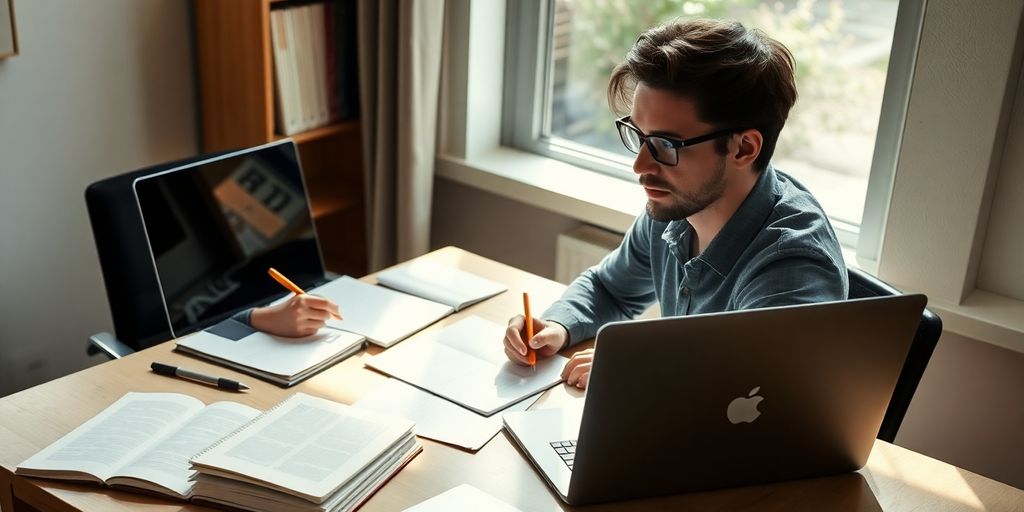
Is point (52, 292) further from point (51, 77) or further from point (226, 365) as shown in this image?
point (226, 365)

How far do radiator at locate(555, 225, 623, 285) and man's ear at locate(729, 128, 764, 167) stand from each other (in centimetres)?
98

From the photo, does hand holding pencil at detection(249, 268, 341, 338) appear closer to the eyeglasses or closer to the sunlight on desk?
the eyeglasses

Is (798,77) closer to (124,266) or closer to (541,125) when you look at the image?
(541,125)

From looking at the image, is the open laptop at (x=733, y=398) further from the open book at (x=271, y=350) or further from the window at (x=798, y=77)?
the window at (x=798, y=77)

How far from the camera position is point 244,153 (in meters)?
2.26

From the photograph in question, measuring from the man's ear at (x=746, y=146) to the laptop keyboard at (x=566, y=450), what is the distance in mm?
559

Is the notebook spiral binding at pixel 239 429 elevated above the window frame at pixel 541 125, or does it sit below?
below

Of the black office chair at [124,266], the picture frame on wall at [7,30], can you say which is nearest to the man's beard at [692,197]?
the black office chair at [124,266]

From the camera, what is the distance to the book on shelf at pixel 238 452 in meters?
1.39

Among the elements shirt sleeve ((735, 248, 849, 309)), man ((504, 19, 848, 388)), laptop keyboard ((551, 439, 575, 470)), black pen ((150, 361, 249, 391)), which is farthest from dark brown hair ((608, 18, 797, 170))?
black pen ((150, 361, 249, 391))

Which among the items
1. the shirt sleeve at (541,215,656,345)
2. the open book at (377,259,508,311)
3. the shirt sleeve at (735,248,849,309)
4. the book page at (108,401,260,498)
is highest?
the shirt sleeve at (735,248,849,309)

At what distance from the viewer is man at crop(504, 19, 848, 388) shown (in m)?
1.65

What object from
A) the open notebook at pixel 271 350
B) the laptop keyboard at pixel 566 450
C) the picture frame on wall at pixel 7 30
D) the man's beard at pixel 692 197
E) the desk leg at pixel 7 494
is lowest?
the desk leg at pixel 7 494

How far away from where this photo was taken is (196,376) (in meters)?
1.74
